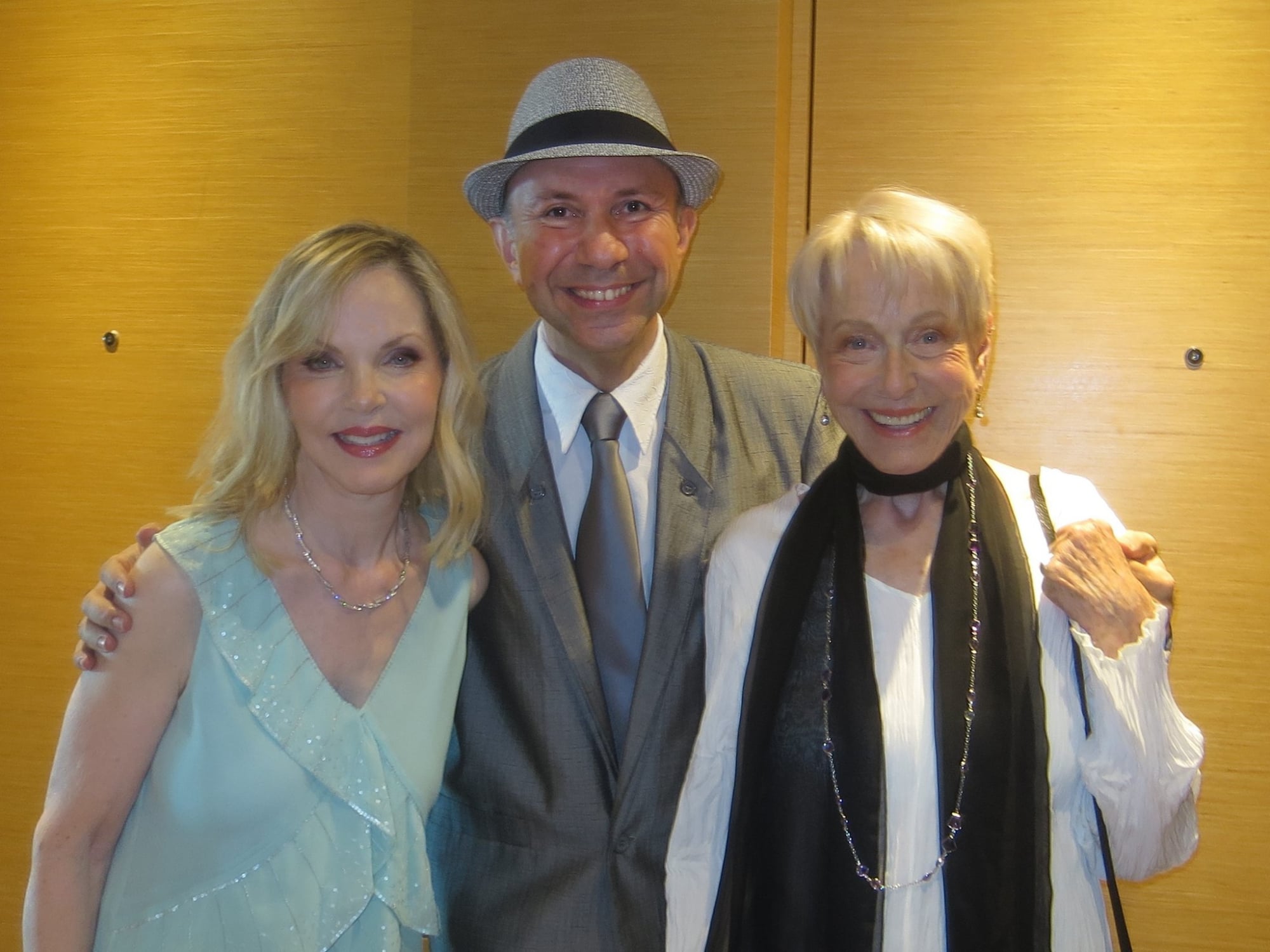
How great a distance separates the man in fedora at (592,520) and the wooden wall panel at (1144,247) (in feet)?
1.76

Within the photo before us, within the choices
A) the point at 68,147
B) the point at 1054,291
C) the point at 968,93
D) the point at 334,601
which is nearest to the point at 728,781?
the point at 334,601

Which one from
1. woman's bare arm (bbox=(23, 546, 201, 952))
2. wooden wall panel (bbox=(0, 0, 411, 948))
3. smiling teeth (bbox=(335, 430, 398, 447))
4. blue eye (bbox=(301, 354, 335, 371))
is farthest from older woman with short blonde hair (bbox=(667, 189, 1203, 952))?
wooden wall panel (bbox=(0, 0, 411, 948))

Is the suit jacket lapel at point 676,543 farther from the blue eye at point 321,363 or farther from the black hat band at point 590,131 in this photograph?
the blue eye at point 321,363

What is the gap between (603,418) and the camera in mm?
1850

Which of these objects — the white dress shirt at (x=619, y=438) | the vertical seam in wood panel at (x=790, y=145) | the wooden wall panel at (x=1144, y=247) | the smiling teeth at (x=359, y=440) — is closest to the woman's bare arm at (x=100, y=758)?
the smiling teeth at (x=359, y=440)

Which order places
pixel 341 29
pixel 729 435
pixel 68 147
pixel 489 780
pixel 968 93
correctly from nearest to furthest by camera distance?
Answer: pixel 489 780, pixel 729 435, pixel 968 93, pixel 341 29, pixel 68 147

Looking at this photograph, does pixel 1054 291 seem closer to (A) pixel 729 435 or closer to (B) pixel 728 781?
(A) pixel 729 435

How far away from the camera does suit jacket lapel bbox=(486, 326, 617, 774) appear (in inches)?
67.4

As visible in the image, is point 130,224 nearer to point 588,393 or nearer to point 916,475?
point 588,393

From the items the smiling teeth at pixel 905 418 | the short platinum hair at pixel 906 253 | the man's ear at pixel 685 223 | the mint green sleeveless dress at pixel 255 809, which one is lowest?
the mint green sleeveless dress at pixel 255 809

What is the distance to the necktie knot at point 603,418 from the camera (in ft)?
6.06

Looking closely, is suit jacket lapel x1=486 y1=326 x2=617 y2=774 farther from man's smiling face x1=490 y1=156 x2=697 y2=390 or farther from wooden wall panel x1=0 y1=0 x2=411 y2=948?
wooden wall panel x1=0 y1=0 x2=411 y2=948

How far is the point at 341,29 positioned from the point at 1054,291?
1630mm

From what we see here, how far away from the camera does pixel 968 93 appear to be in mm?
2170
